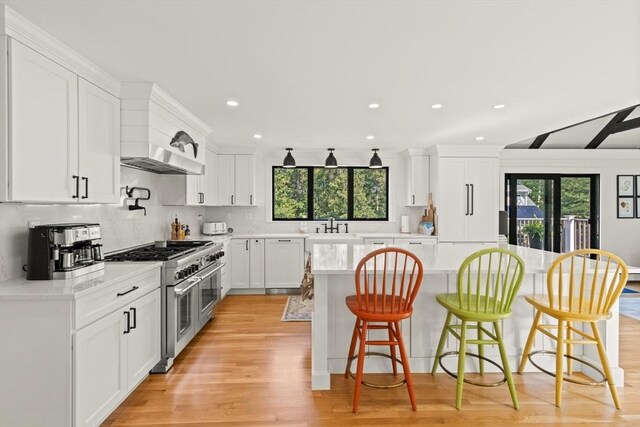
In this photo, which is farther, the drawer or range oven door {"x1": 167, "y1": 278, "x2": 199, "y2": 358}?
range oven door {"x1": 167, "y1": 278, "x2": 199, "y2": 358}

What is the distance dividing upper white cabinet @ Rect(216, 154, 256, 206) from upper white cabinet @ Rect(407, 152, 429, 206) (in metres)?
2.66

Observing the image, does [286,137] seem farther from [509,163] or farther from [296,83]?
[509,163]

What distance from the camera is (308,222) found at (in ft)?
20.6

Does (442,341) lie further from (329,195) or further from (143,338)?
(329,195)

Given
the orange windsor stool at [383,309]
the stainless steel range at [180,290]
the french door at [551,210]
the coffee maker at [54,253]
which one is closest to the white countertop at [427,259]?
the orange windsor stool at [383,309]

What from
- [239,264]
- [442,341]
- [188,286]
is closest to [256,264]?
[239,264]

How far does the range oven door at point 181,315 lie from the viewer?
3033mm

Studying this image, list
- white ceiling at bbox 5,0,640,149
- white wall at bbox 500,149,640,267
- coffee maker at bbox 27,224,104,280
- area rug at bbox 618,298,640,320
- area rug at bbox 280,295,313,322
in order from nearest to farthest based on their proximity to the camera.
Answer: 1. white ceiling at bbox 5,0,640,149
2. coffee maker at bbox 27,224,104,280
3. area rug at bbox 280,295,313,322
4. area rug at bbox 618,298,640,320
5. white wall at bbox 500,149,640,267

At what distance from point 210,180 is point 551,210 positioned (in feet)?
20.1

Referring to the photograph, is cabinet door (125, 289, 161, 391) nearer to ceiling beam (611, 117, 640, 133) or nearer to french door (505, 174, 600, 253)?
french door (505, 174, 600, 253)

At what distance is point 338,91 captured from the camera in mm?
3094

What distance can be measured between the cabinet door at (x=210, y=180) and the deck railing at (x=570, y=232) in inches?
215

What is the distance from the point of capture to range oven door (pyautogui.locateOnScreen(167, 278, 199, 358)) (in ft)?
9.95

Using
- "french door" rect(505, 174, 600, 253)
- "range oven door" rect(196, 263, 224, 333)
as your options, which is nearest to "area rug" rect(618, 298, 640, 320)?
"french door" rect(505, 174, 600, 253)
